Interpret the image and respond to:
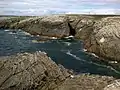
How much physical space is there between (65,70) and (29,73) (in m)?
4.81

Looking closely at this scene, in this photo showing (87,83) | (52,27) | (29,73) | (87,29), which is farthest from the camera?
(52,27)

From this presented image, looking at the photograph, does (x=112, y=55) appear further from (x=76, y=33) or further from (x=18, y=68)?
(x=76, y=33)

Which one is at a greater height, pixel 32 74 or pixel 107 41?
pixel 32 74

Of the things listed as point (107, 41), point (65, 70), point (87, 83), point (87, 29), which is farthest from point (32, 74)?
point (87, 29)

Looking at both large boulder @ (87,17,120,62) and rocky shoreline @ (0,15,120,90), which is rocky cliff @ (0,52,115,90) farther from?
large boulder @ (87,17,120,62)

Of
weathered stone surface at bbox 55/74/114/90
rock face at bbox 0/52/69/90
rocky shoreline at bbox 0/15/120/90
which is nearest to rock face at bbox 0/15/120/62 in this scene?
rocky shoreline at bbox 0/15/120/90

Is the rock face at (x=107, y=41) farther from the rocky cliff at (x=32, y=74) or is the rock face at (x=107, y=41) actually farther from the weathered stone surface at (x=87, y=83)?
the weathered stone surface at (x=87, y=83)

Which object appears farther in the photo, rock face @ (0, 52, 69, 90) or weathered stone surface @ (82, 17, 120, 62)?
weathered stone surface @ (82, 17, 120, 62)

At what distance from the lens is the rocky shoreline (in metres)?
20.7

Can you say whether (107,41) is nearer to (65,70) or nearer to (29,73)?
(65,70)

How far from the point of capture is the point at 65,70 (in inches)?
1070

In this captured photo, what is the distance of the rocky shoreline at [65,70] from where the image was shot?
20.7m

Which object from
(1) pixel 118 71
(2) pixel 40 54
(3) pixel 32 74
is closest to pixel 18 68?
(3) pixel 32 74

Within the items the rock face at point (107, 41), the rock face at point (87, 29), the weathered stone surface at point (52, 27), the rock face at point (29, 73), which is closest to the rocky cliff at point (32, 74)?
the rock face at point (29, 73)
